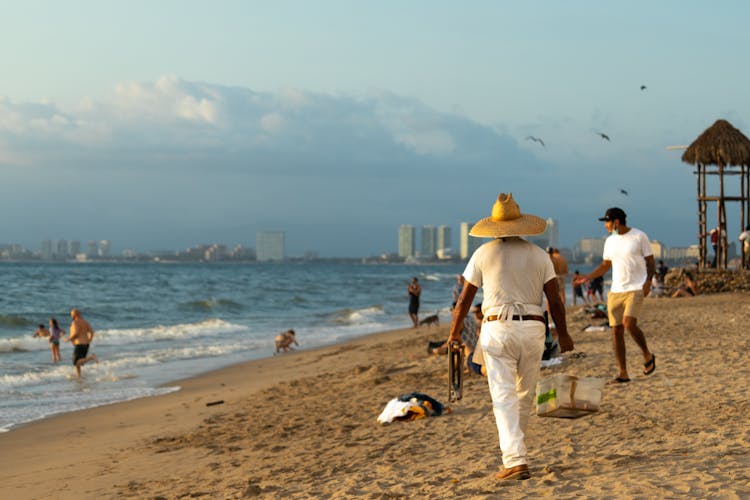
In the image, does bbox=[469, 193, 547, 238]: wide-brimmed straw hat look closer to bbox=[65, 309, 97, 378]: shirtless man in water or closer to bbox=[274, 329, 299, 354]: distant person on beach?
bbox=[65, 309, 97, 378]: shirtless man in water

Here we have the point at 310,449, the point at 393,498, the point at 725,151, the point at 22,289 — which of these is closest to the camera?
the point at 393,498

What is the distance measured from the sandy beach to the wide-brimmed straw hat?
1486 mm

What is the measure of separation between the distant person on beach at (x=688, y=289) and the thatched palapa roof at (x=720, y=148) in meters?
3.39

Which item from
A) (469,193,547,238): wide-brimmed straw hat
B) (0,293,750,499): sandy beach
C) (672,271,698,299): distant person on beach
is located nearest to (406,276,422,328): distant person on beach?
(672,271,698,299): distant person on beach

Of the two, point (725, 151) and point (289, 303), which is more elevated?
point (725, 151)

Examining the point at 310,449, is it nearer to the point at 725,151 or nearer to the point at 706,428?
the point at 706,428

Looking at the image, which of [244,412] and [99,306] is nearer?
[244,412]

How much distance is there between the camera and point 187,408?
11180 mm

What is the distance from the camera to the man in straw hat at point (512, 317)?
16.6 ft

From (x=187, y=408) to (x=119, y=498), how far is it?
4.66m

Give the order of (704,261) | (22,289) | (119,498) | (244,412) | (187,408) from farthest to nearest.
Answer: (22,289) → (704,261) → (187,408) → (244,412) → (119,498)

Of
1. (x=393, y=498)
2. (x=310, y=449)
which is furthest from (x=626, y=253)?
(x=393, y=498)

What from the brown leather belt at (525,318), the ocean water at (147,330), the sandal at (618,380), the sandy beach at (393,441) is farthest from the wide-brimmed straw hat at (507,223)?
the ocean water at (147,330)

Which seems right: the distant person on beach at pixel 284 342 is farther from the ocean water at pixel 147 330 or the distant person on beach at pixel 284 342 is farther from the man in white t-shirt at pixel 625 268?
the man in white t-shirt at pixel 625 268
